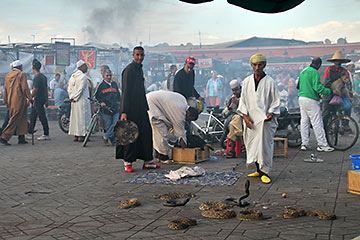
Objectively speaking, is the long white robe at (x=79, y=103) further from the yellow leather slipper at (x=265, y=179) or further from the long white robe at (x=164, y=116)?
the yellow leather slipper at (x=265, y=179)

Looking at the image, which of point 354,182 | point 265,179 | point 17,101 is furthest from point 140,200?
point 17,101

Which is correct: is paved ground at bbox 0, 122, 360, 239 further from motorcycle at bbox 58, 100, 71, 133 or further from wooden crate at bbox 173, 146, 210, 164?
motorcycle at bbox 58, 100, 71, 133

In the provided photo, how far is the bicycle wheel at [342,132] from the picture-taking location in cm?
980

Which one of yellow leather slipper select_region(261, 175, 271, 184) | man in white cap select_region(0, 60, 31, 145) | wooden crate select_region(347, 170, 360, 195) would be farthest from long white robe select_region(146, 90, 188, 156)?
man in white cap select_region(0, 60, 31, 145)

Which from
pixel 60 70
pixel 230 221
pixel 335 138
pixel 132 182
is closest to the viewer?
pixel 230 221

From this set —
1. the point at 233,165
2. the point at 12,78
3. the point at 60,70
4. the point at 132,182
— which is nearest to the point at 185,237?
the point at 132,182

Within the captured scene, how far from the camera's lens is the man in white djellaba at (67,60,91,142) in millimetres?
12031

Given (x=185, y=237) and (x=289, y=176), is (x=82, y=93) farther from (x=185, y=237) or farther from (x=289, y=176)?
(x=185, y=237)

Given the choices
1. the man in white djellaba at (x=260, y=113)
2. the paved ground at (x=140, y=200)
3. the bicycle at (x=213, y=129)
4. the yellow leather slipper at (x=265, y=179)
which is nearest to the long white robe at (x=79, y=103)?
the paved ground at (x=140, y=200)

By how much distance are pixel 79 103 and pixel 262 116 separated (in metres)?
6.55

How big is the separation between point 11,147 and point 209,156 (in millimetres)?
5019

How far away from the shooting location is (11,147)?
442 inches

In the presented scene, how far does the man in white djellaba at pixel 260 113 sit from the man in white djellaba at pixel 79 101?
6.08 meters

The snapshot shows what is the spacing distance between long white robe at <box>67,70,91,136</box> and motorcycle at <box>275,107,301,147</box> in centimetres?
484
